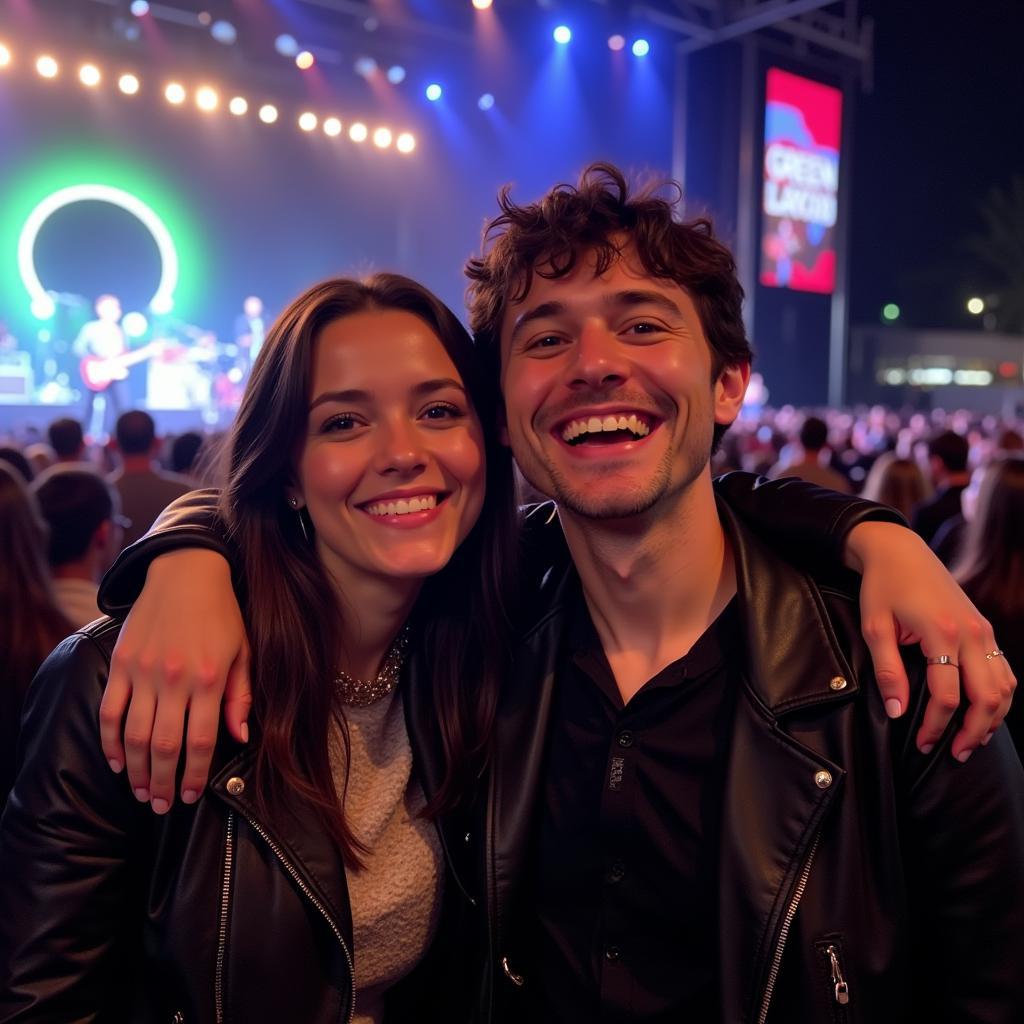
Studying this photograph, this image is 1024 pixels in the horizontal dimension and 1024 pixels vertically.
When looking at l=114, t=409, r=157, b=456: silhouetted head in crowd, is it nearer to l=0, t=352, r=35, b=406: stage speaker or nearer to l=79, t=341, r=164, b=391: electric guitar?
l=0, t=352, r=35, b=406: stage speaker

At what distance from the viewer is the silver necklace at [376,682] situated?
5.61 feet

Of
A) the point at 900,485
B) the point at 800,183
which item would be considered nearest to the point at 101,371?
the point at 900,485

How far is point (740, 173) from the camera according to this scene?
1631 cm

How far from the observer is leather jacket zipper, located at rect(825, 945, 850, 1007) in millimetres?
1282

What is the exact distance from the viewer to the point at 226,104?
13.3 metres

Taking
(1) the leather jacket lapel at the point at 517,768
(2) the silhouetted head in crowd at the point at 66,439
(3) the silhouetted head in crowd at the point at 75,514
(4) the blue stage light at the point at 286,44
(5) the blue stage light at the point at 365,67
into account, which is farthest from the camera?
(5) the blue stage light at the point at 365,67

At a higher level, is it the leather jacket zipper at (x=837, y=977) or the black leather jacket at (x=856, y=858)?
the black leather jacket at (x=856, y=858)

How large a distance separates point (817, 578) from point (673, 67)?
17.0 meters

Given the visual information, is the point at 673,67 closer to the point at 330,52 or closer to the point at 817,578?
the point at 330,52

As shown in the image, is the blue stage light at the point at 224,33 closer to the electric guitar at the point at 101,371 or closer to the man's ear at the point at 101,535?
the electric guitar at the point at 101,371

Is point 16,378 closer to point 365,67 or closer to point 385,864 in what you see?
point 365,67

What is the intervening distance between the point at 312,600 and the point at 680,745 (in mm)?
712

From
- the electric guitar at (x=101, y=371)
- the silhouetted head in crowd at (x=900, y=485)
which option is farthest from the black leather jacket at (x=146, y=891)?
the electric guitar at (x=101, y=371)

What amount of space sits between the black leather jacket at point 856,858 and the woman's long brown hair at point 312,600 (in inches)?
20.2
